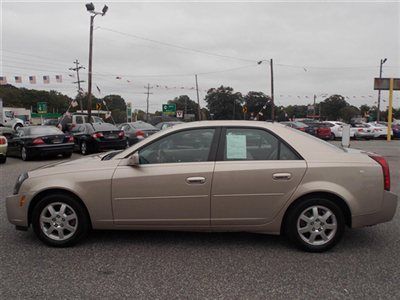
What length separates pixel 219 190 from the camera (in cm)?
427

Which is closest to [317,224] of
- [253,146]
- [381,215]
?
[381,215]

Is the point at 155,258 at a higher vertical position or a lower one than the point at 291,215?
lower

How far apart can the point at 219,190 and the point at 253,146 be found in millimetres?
655

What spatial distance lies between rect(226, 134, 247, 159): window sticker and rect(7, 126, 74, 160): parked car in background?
10.9 m

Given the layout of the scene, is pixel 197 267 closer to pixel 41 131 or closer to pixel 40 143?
pixel 40 143

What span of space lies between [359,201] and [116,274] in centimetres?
272

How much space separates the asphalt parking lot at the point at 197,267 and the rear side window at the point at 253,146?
1067mm

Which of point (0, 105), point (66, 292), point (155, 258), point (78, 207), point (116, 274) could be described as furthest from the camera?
point (0, 105)

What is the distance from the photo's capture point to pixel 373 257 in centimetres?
421

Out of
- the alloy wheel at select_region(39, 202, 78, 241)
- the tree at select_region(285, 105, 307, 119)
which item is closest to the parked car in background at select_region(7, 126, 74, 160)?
the alloy wheel at select_region(39, 202, 78, 241)

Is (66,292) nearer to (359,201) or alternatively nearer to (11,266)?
(11,266)

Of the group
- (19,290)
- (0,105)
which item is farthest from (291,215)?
(0,105)

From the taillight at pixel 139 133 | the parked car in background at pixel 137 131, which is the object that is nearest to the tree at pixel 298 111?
the parked car in background at pixel 137 131

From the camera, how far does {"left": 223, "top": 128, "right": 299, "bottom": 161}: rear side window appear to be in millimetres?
4395
